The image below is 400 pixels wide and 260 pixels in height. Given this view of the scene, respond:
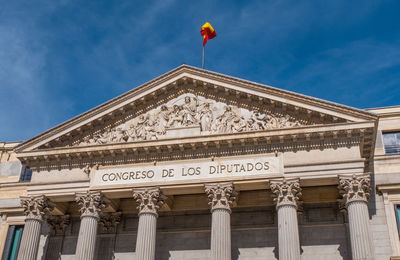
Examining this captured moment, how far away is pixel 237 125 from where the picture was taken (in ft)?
96.9

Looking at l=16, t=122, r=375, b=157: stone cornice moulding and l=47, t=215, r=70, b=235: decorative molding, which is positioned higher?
l=16, t=122, r=375, b=157: stone cornice moulding

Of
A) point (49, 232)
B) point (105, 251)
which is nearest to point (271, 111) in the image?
point (105, 251)

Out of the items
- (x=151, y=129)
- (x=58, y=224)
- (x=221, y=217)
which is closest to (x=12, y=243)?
(x=58, y=224)

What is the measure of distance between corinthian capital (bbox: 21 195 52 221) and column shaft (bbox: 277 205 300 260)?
44.7 feet

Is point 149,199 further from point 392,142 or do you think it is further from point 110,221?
point 392,142

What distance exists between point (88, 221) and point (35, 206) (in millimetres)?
3540

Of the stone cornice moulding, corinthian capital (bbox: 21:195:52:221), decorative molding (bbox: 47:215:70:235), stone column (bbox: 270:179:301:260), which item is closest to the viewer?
stone column (bbox: 270:179:301:260)

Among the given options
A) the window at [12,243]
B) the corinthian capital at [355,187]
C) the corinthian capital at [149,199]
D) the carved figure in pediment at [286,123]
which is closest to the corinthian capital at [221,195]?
the corinthian capital at [149,199]

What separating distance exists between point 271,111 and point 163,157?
21.9 ft

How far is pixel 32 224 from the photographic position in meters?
29.7

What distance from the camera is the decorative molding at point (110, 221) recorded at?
32.2m

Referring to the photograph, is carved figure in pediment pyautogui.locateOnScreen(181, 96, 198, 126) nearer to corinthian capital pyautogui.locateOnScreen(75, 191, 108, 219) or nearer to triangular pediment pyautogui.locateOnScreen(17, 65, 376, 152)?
triangular pediment pyautogui.locateOnScreen(17, 65, 376, 152)

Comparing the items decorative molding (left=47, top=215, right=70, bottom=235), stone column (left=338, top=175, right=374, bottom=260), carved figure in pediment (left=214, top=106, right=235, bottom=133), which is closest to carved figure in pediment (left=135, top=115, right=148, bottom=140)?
carved figure in pediment (left=214, top=106, right=235, bottom=133)

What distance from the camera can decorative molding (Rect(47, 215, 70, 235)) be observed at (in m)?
32.8
